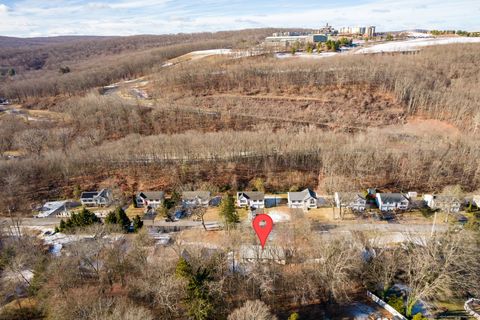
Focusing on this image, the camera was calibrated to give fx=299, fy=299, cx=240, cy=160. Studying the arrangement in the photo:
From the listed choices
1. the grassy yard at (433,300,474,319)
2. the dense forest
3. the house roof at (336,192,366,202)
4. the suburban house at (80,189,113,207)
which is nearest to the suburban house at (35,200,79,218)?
the suburban house at (80,189,113,207)

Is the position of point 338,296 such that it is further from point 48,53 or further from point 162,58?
point 48,53

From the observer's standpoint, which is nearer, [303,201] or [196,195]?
[303,201]

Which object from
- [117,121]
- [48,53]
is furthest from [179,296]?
[48,53]

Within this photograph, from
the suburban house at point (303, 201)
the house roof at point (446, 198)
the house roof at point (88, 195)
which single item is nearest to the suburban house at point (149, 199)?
the house roof at point (88, 195)

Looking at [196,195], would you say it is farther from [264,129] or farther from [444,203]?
[444,203]

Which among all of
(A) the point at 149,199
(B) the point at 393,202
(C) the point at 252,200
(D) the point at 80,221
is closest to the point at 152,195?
(A) the point at 149,199
